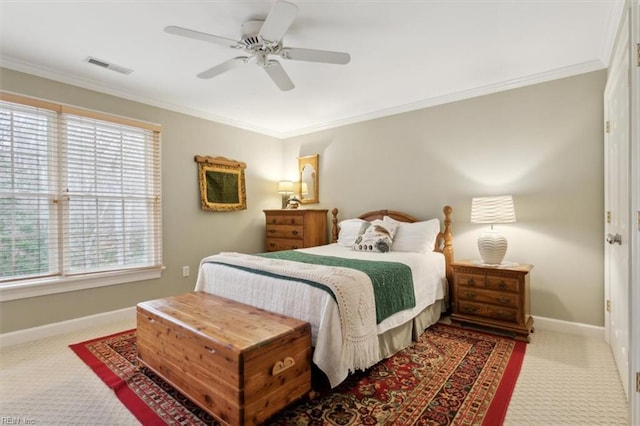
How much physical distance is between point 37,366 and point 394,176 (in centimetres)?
394

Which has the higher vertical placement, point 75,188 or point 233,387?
point 75,188

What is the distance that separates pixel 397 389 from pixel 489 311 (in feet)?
4.79

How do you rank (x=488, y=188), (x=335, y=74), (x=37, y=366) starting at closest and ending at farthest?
(x=37, y=366)
(x=335, y=74)
(x=488, y=188)

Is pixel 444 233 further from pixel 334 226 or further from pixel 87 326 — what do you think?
pixel 87 326

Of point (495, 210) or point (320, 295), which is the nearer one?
point (320, 295)

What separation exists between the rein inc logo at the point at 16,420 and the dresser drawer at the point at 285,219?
3.13 m

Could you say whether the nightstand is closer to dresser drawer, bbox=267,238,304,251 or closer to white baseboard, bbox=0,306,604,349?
Result: white baseboard, bbox=0,306,604,349

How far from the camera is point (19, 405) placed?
6.33 feet

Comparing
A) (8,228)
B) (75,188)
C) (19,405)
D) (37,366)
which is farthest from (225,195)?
(19,405)

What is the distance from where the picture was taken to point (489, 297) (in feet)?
9.86

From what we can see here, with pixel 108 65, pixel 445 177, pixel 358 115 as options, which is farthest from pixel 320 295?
pixel 358 115

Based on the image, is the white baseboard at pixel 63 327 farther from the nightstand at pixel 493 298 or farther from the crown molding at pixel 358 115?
the nightstand at pixel 493 298

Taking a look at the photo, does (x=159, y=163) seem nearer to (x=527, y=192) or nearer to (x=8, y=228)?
(x=8, y=228)

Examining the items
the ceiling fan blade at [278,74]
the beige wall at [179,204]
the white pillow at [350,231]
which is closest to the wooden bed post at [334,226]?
the white pillow at [350,231]
